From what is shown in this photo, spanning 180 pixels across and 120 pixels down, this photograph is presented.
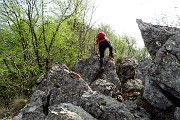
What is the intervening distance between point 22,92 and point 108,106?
10.7 meters

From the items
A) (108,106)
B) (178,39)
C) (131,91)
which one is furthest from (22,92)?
(178,39)

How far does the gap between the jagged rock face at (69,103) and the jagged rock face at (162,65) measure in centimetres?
126

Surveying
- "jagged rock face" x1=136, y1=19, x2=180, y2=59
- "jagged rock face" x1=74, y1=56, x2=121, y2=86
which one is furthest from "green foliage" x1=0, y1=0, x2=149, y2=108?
"jagged rock face" x1=136, y1=19, x2=180, y2=59

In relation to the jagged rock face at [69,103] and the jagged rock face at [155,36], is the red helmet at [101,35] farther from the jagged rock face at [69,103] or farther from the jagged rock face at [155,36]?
the jagged rock face at [155,36]

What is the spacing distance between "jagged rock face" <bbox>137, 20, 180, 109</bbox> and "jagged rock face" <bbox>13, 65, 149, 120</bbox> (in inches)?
49.6

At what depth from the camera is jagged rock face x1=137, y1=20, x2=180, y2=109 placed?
10.3 metres

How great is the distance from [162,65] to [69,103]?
384 cm

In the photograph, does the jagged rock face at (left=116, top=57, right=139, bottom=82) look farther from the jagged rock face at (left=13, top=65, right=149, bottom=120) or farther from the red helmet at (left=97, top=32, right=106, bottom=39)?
the jagged rock face at (left=13, top=65, right=149, bottom=120)

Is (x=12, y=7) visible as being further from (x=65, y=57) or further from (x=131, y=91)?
(x=131, y=91)

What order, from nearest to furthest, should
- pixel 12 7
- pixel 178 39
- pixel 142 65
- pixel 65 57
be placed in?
pixel 178 39 < pixel 142 65 < pixel 12 7 < pixel 65 57

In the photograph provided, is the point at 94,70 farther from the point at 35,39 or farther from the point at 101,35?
the point at 35,39

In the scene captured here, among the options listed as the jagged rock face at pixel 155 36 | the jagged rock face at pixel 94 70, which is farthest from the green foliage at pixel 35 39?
the jagged rock face at pixel 155 36

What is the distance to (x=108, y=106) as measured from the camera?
1016cm

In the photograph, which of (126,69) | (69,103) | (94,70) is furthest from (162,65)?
(126,69)
